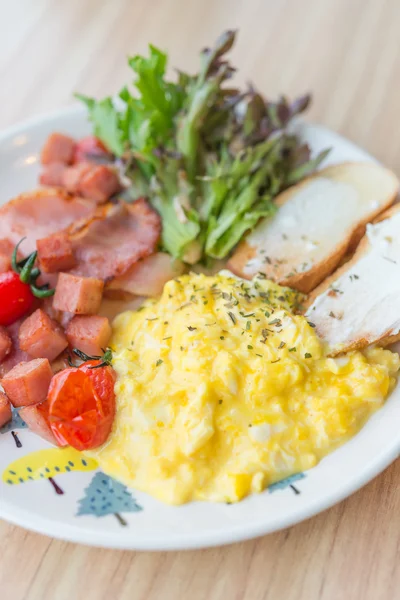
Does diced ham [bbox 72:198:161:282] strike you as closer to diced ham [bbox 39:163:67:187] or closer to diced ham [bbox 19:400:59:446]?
diced ham [bbox 39:163:67:187]

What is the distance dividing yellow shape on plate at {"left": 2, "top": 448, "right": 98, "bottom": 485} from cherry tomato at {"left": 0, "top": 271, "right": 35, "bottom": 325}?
81cm

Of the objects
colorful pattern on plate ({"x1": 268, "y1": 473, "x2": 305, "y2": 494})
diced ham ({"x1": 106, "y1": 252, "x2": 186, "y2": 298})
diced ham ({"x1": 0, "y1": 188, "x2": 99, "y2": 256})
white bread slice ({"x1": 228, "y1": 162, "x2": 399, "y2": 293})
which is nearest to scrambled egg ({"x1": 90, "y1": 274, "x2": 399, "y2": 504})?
colorful pattern on plate ({"x1": 268, "y1": 473, "x2": 305, "y2": 494})

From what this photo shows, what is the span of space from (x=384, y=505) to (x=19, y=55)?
4.72 metres

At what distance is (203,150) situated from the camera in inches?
159

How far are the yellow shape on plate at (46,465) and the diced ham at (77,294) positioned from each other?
2.59 ft

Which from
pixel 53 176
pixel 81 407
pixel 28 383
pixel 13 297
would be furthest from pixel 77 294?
pixel 53 176

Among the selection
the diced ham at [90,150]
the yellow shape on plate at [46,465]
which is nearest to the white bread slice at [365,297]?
the yellow shape on plate at [46,465]

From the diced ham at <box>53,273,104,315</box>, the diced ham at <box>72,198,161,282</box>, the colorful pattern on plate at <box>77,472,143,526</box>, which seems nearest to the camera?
the colorful pattern on plate at <box>77,472,143,526</box>

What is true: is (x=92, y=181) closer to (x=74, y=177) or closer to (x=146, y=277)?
(x=74, y=177)

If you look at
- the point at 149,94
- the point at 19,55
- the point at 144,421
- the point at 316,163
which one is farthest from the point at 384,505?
the point at 19,55

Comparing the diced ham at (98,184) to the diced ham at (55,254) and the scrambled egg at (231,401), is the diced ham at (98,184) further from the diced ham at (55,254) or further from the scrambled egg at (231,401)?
the scrambled egg at (231,401)

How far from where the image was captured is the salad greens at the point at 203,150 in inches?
149

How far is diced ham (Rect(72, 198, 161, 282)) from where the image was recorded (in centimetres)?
358

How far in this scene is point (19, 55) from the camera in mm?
5438
